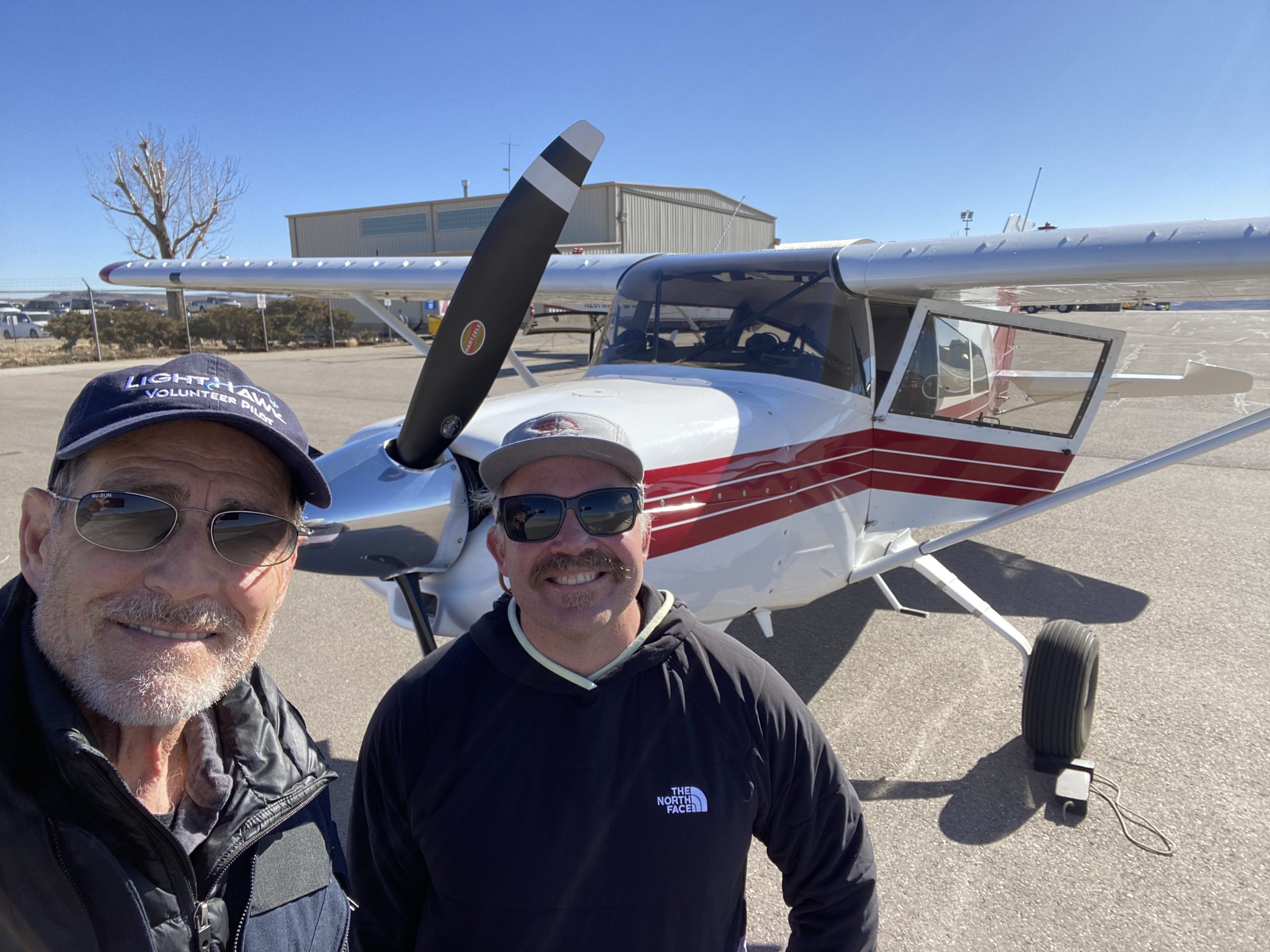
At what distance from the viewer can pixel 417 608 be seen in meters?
2.68

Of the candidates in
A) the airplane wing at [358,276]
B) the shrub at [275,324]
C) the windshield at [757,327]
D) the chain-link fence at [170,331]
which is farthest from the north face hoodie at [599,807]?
the shrub at [275,324]

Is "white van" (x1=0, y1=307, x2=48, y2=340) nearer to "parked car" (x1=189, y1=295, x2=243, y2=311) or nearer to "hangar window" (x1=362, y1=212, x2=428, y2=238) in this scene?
"parked car" (x1=189, y1=295, x2=243, y2=311)

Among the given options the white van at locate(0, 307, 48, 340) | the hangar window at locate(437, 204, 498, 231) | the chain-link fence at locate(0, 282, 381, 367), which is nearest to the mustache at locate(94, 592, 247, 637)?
the chain-link fence at locate(0, 282, 381, 367)

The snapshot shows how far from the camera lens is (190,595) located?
1052 millimetres

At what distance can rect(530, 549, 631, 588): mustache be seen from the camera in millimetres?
1486

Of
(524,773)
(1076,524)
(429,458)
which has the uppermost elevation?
(429,458)

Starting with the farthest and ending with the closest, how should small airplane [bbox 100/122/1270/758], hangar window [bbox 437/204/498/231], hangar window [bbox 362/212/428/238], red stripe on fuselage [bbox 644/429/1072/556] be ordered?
1. hangar window [bbox 362/212/428/238]
2. hangar window [bbox 437/204/498/231]
3. red stripe on fuselage [bbox 644/429/1072/556]
4. small airplane [bbox 100/122/1270/758]

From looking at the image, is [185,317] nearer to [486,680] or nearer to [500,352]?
[500,352]

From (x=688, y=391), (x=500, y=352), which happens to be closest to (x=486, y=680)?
(x=500, y=352)

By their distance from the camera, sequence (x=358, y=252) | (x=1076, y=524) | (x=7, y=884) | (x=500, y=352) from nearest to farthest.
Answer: (x=7, y=884) → (x=500, y=352) → (x=1076, y=524) → (x=358, y=252)

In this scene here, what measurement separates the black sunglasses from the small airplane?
165 mm

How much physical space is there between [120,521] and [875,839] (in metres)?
2.84

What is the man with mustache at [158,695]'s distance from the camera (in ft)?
2.90

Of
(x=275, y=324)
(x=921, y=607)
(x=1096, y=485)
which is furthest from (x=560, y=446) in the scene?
(x=275, y=324)
